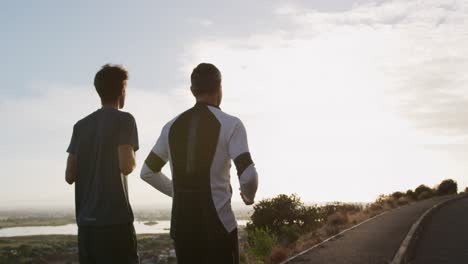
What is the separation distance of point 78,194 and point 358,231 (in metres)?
13.6

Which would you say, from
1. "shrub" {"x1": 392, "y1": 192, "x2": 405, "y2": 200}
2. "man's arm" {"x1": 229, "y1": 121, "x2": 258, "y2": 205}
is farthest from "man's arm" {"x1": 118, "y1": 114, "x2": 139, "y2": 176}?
"shrub" {"x1": 392, "y1": 192, "x2": 405, "y2": 200}

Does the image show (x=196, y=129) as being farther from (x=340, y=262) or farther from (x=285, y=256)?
(x=285, y=256)

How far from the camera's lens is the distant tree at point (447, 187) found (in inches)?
2115

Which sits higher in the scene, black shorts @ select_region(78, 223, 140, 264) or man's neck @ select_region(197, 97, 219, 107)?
man's neck @ select_region(197, 97, 219, 107)

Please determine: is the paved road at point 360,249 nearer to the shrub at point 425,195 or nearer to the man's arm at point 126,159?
the man's arm at point 126,159

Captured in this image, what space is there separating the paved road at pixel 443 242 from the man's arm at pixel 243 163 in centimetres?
806

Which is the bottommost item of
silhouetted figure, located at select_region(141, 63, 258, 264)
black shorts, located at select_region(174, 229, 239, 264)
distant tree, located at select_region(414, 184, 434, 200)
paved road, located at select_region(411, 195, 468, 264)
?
paved road, located at select_region(411, 195, 468, 264)

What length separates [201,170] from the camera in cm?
338

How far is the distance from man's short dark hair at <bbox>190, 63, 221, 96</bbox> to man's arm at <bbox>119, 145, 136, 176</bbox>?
0.65 metres

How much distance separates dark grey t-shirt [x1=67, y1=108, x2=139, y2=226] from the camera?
3711 mm

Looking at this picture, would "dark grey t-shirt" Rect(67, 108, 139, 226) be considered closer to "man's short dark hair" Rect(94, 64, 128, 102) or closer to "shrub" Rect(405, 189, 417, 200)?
"man's short dark hair" Rect(94, 64, 128, 102)

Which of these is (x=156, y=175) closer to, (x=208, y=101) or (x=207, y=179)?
(x=207, y=179)

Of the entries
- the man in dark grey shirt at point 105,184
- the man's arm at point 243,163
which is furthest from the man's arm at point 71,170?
the man's arm at point 243,163

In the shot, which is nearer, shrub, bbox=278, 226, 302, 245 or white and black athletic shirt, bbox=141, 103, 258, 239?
white and black athletic shirt, bbox=141, 103, 258, 239
